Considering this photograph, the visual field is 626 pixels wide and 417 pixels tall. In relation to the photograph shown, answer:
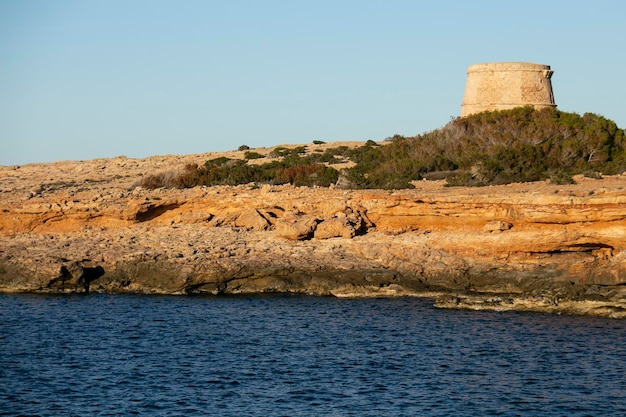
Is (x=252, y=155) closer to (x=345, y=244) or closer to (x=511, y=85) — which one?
(x=511, y=85)

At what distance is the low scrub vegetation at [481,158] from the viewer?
40.7 m

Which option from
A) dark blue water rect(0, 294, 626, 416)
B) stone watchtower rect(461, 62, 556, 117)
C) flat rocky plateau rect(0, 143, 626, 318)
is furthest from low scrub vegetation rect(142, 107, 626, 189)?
dark blue water rect(0, 294, 626, 416)

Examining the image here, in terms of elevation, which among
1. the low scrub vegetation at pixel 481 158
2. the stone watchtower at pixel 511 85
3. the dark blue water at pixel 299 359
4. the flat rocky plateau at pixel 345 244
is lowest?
the dark blue water at pixel 299 359

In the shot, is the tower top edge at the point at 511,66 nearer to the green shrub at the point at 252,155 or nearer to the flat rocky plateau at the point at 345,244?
the flat rocky plateau at the point at 345,244

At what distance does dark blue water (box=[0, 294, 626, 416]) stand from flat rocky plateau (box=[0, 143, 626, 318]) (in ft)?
4.94

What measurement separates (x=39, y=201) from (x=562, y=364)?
22900 millimetres

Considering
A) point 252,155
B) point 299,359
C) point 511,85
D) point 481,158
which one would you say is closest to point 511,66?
point 511,85

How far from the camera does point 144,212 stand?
3750cm

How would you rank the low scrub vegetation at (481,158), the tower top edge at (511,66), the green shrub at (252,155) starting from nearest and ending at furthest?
the low scrub vegetation at (481,158) < the tower top edge at (511,66) < the green shrub at (252,155)

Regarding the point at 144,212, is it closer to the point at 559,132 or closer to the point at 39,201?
the point at 39,201

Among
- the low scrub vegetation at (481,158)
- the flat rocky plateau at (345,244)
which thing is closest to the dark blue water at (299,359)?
the flat rocky plateau at (345,244)

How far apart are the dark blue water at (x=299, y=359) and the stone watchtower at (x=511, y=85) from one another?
2090cm

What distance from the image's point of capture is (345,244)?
34156 mm

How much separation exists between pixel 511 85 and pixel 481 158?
8.07 meters
